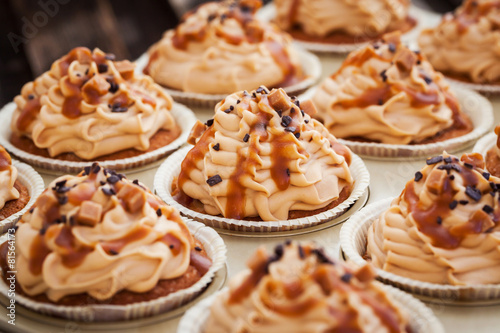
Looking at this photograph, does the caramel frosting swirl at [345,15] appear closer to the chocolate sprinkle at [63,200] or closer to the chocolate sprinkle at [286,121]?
the chocolate sprinkle at [286,121]

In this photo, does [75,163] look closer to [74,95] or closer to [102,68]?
[74,95]

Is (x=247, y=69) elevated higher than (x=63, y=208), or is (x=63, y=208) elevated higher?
(x=63, y=208)

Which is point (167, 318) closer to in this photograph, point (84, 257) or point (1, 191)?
point (84, 257)

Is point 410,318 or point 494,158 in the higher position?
point 410,318

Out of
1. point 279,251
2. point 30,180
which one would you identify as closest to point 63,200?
point 279,251

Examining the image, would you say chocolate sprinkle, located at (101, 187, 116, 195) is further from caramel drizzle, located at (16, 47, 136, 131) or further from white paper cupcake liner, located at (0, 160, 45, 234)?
caramel drizzle, located at (16, 47, 136, 131)

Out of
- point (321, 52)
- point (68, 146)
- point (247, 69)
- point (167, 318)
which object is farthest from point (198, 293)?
point (321, 52)

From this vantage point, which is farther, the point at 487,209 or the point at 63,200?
the point at 487,209

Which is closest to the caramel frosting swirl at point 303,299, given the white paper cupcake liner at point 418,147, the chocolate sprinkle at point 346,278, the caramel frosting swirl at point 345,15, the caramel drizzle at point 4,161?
the chocolate sprinkle at point 346,278
